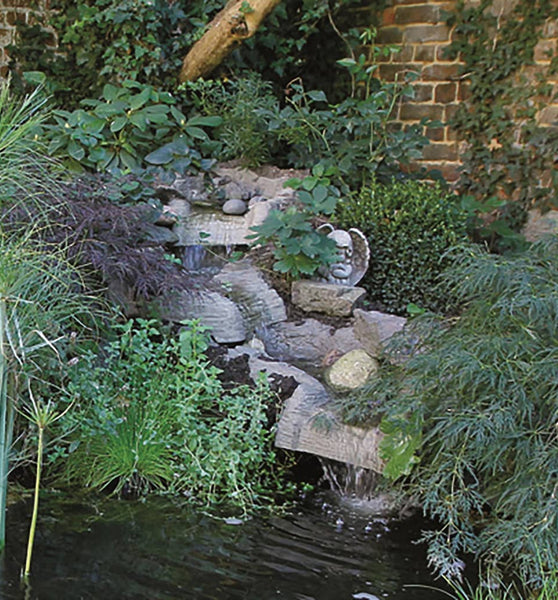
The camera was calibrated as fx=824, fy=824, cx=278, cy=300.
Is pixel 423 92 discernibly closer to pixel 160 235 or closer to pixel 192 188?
pixel 192 188

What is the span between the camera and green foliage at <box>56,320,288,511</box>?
3.62 metres

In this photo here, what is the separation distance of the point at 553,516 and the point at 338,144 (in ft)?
13.8

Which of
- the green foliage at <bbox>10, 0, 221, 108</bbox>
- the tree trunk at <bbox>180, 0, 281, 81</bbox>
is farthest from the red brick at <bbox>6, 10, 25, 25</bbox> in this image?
the tree trunk at <bbox>180, 0, 281, 81</bbox>

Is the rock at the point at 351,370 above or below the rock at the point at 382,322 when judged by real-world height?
below

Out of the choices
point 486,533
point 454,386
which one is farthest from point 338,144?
point 486,533

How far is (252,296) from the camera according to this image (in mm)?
5172

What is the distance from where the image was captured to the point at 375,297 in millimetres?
5672

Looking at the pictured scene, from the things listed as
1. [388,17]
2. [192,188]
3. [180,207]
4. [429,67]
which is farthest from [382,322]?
[388,17]

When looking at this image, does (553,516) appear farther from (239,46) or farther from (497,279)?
(239,46)

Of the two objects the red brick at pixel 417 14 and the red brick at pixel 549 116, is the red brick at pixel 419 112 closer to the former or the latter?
the red brick at pixel 417 14

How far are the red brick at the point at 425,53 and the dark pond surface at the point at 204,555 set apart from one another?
5.09 meters

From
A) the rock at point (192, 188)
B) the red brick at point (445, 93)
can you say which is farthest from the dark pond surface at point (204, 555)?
the red brick at point (445, 93)

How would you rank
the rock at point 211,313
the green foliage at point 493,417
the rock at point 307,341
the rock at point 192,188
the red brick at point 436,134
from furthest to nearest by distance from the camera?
the red brick at point 436,134
the rock at point 192,188
the rock at point 307,341
the rock at point 211,313
the green foliage at point 493,417

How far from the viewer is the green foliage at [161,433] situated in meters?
3.62
